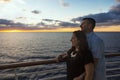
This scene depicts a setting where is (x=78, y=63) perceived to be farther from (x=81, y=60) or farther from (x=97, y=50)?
(x=97, y=50)

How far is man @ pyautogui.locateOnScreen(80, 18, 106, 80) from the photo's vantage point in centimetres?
226

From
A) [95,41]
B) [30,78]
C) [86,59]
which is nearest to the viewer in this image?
[86,59]

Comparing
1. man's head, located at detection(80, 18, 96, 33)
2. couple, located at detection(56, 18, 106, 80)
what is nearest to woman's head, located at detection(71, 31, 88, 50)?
couple, located at detection(56, 18, 106, 80)

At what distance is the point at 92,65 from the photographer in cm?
214

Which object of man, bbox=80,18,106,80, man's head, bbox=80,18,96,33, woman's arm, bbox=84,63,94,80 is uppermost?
man's head, bbox=80,18,96,33

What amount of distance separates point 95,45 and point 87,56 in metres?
0.17

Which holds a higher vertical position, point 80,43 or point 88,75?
point 80,43

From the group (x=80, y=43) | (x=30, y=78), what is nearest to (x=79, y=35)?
(x=80, y=43)

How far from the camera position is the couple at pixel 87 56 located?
2.14 meters

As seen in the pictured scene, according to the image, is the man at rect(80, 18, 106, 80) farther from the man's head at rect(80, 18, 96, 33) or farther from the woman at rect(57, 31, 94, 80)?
the woman at rect(57, 31, 94, 80)

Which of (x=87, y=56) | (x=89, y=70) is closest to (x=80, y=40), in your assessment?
(x=87, y=56)

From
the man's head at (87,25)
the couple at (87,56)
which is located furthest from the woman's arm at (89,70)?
the man's head at (87,25)

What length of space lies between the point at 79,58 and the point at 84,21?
350 millimetres

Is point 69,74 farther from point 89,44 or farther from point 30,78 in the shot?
point 30,78
